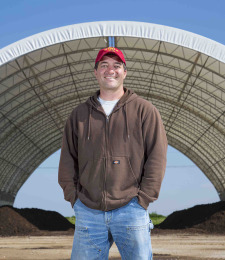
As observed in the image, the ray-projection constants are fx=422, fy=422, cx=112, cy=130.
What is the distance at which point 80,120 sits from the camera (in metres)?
3.90

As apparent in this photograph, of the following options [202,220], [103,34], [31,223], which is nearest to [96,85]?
[31,223]

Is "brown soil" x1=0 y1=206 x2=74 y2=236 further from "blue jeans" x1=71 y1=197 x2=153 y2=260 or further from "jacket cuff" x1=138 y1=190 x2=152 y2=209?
"jacket cuff" x1=138 y1=190 x2=152 y2=209

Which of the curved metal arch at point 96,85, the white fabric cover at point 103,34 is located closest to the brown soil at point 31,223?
the curved metal arch at point 96,85

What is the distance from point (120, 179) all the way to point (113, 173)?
3.1 inches

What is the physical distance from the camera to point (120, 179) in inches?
142

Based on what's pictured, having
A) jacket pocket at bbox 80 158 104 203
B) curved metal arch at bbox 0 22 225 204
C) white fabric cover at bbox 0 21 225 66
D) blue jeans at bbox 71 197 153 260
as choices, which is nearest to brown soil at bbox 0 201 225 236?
curved metal arch at bbox 0 22 225 204

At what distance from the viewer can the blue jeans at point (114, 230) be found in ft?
11.6

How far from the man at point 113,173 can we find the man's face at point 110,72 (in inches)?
0.4

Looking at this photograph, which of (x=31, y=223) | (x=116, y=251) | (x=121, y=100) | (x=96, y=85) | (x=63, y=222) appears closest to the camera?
(x=121, y=100)

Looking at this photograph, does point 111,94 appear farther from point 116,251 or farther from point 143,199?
point 116,251

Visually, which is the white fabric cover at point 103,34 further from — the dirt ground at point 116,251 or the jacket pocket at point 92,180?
the jacket pocket at point 92,180

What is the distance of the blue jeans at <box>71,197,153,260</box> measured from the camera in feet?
11.6

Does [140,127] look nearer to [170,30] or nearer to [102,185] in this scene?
[102,185]

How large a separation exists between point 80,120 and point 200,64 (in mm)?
25584
